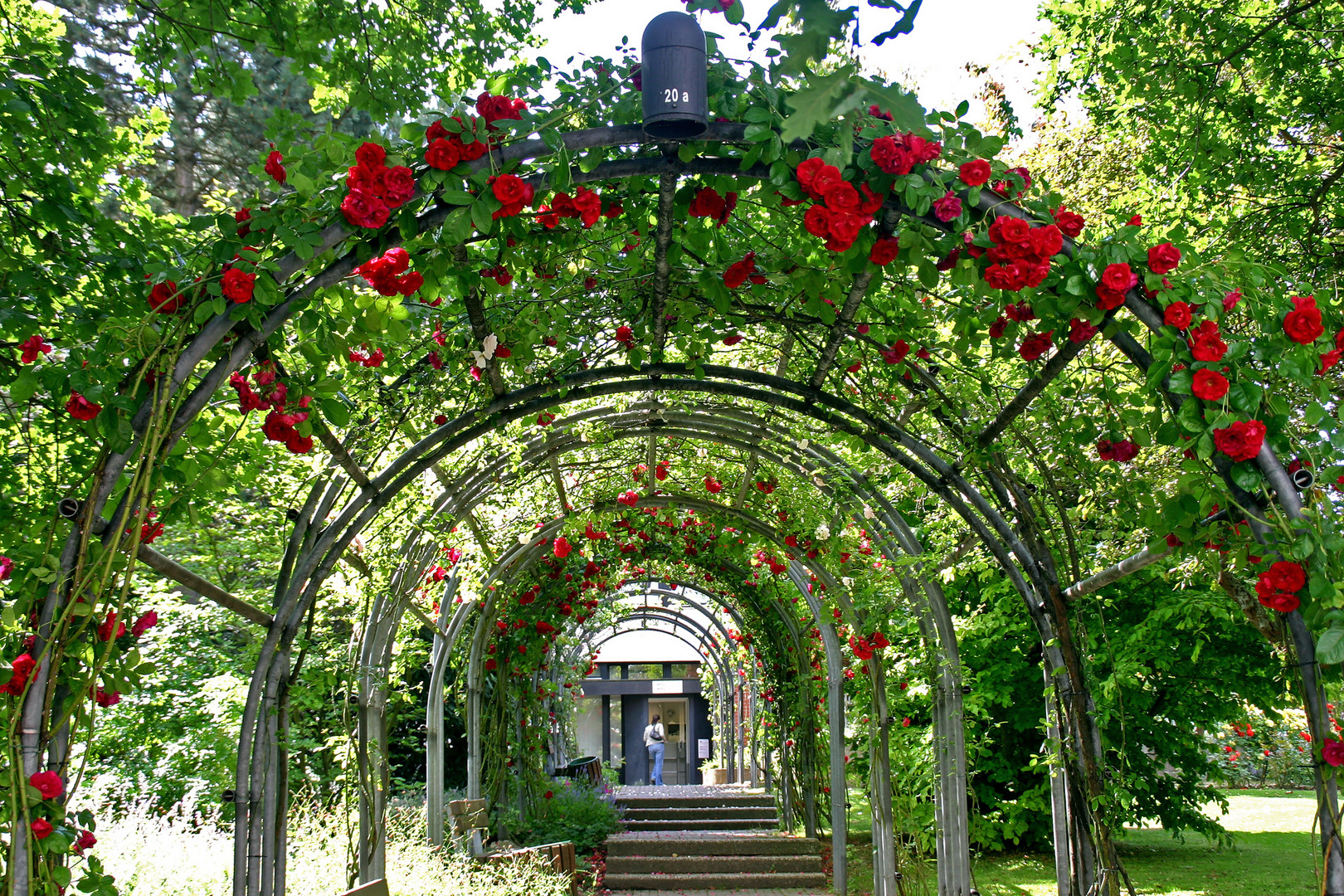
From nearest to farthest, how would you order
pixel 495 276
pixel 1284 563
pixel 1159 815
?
pixel 1284 563, pixel 495 276, pixel 1159 815

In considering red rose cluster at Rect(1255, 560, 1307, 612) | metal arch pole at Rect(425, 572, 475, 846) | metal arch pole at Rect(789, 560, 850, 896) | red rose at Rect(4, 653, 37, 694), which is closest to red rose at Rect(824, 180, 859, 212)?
red rose cluster at Rect(1255, 560, 1307, 612)

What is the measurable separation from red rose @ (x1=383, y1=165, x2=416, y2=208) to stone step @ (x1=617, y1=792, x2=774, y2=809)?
10.4 meters

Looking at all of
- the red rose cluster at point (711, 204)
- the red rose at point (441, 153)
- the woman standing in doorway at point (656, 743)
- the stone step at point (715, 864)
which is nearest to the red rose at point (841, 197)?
the red rose cluster at point (711, 204)

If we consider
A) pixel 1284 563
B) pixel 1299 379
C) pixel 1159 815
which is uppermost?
pixel 1299 379

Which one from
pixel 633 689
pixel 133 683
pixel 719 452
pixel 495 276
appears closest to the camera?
pixel 133 683

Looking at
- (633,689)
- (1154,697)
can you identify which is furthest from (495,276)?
(633,689)

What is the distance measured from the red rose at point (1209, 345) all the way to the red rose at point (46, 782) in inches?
88.9

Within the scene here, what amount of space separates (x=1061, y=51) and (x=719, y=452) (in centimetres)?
294

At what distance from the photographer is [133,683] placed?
2.07m

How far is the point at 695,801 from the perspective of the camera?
451 inches

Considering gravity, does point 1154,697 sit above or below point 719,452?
below

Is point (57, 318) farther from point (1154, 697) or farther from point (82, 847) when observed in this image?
point (1154, 697)

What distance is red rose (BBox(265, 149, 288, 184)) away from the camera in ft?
6.64

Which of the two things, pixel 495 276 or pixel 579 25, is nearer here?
pixel 495 276
